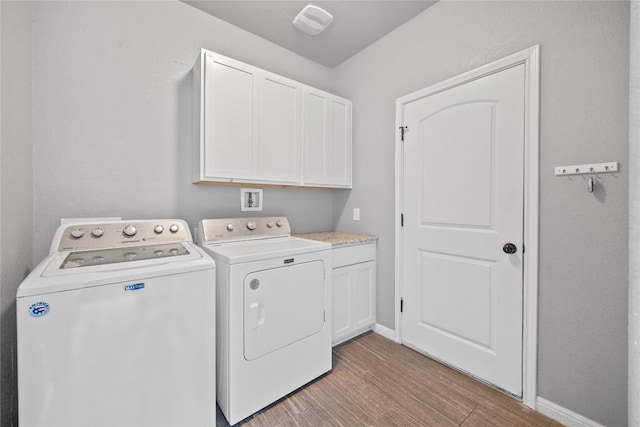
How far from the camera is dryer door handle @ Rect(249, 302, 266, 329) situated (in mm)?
1429

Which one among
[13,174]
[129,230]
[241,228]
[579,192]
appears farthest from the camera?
[241,228]

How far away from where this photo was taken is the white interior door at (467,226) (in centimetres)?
158

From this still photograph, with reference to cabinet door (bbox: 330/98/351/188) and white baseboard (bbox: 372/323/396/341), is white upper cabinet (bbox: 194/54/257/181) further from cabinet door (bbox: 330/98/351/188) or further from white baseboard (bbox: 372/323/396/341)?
white baseboard (bbox: 372/323/396/341)

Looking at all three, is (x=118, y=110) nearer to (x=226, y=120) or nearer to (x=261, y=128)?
(x=226, y=120)

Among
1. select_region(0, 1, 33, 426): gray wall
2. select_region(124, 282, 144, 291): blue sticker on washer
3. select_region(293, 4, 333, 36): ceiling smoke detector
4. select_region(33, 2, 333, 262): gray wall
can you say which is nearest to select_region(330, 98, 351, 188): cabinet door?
select_region(293, 4, 333, 36): ceiling smoke detector

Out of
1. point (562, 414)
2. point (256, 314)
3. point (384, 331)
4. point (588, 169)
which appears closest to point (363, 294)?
point (384, 331)

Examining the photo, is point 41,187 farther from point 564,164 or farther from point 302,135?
point 564,164

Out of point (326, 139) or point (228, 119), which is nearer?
point (228, 119)

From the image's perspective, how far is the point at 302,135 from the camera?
224 centimetres

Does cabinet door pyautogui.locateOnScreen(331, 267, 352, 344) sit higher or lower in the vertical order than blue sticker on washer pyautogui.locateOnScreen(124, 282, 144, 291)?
lower

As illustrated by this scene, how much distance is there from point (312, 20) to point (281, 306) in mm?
2154

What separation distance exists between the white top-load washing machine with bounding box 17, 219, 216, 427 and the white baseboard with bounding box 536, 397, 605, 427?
179cm

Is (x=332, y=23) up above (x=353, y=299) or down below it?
above

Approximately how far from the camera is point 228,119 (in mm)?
1839
